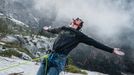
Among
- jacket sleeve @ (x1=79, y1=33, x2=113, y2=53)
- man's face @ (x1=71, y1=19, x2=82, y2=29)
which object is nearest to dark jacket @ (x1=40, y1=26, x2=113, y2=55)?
jacket sleeve @ (x1=79, y1=33, x2=113, y2=53)

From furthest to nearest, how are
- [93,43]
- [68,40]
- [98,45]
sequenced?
[68,40] → [93,43] → [98,45]

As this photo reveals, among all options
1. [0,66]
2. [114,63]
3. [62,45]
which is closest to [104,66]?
[114,63]

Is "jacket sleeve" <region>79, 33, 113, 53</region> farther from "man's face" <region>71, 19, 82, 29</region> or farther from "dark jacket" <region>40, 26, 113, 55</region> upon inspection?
"man's face" <region>71, 19, 82, 29</region>

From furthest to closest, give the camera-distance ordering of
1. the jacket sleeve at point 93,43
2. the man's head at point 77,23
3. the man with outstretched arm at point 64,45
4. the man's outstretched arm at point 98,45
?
Result: the man's head at point 77,23
the man with outstretched arm at point 64,45
the jacket sleeve at point 93,43
the man's outstretched arm at point 98,45

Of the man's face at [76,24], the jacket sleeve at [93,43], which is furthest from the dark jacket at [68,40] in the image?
the man's face at [76,24]

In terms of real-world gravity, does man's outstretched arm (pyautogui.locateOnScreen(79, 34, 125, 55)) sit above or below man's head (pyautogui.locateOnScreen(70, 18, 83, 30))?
below

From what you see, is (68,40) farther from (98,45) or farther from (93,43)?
(98,45)

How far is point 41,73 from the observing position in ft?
45.0

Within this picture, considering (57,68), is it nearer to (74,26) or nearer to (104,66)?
(74,26)

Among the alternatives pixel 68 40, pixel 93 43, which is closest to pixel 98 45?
pixel 93 43

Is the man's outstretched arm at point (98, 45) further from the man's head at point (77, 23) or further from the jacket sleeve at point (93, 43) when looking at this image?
the man's head at point (77, 23)

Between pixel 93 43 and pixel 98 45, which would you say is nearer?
pixel 98 45

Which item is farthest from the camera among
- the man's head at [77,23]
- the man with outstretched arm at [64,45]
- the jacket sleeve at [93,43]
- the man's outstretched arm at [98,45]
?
the man's head at [77,23]

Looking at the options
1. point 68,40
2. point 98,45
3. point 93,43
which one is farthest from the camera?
point 68,40
